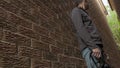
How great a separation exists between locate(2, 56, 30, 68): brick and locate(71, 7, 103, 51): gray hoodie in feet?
2.46

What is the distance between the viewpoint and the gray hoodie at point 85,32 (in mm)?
2672

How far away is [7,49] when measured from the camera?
2.08m

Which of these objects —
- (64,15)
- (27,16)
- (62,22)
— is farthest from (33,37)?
(64,15)

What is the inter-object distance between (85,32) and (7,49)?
102 centimetres

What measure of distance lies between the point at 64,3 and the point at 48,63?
78.0 inches

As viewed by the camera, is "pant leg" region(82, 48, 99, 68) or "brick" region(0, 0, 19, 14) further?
"pant leg" region(82, 48, 99, 68)

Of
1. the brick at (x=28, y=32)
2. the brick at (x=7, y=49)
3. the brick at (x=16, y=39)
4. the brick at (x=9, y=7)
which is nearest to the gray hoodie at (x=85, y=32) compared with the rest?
the brick at (x=28, y=32)

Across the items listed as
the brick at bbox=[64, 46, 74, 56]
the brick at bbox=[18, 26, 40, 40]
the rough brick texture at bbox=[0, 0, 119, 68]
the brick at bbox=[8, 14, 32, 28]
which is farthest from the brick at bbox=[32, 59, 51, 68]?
the brick at bbox=[64, 46, 74, 56]

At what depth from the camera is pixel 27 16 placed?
2.60 meters

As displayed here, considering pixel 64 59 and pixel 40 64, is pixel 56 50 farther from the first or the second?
pixel 40 64

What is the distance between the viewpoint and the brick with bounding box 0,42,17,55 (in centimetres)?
201

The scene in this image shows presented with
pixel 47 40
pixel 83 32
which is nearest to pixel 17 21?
pixel 47 40

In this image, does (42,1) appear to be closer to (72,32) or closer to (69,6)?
(72,32)

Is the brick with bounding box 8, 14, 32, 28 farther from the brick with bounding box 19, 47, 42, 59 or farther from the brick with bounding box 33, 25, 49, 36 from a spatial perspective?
the brick with bounding box 19, 47, 42, 59
